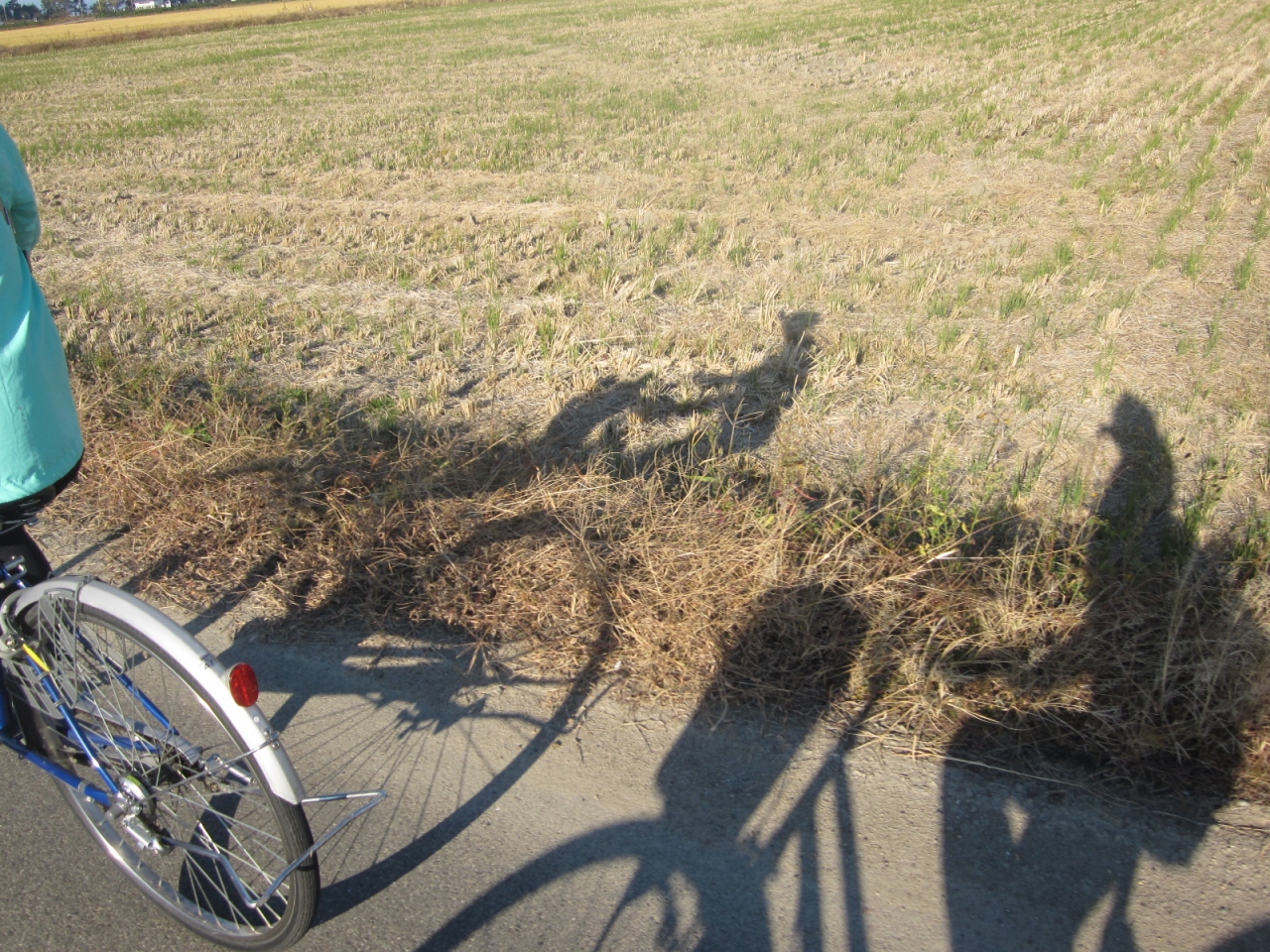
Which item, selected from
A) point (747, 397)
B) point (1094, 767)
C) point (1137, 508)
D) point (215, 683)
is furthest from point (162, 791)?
point (747, 397)

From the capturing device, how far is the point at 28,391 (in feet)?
7.96

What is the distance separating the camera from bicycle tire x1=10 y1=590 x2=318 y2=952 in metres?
2.42

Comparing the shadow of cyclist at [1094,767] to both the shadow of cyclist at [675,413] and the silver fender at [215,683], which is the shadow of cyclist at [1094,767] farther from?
the shadow of cyclist at [675,413]

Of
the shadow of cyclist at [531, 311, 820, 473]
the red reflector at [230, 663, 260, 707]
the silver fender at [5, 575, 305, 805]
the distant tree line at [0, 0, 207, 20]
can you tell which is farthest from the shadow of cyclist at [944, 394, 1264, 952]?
the distant tree line at [0, 0, 207, 20]

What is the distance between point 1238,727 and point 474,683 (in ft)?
8.38

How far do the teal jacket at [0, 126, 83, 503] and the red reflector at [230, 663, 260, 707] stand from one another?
2.57 feet

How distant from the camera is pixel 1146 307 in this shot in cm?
721

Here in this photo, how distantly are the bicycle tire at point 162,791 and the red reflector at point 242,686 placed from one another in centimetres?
15

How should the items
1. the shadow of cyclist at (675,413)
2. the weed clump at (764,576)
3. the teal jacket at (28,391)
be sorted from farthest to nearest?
the shadow of cyclist at (675,413)
the weed clump at (764,576)
the teal jacket at (28,391)

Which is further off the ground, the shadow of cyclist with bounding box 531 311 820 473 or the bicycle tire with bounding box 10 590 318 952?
the bicycle tire with bounding box 10 590 318 952

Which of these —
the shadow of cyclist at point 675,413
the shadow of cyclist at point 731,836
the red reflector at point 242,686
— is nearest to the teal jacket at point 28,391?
A: the red reflector at point 242,686

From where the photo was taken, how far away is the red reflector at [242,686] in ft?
7.45

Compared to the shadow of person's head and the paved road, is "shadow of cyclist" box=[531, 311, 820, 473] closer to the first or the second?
the shadow of person's head

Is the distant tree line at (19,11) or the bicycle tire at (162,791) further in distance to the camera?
the distant tree line at (19,11)
